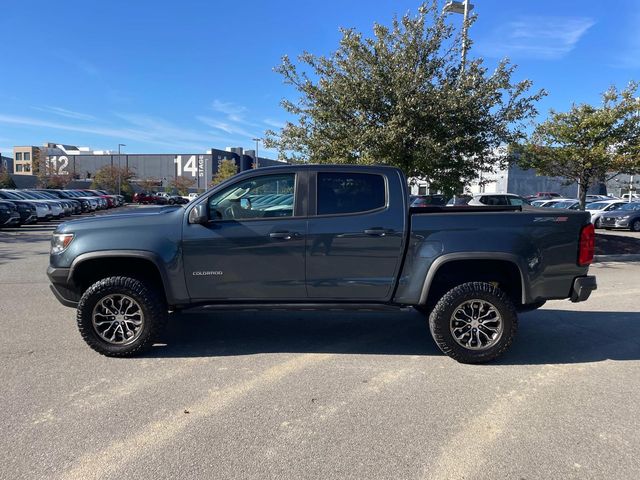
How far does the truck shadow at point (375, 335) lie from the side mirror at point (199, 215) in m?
0.97

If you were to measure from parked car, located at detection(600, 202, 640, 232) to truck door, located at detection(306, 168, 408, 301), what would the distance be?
2044 cm

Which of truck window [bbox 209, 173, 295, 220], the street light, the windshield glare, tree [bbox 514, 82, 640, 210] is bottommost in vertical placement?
truck window [bbox 209, 173, 295, 220]

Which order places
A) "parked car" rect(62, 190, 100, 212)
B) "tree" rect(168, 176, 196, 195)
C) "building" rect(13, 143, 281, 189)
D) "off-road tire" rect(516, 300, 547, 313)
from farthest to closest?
"building" rect(13, 143, 281, 189), "tree" rect(168, 176, 196, 195), "parked car" rect(62, 190, 100, 212), "off-road tire" rect(516, 300, 547, 313)

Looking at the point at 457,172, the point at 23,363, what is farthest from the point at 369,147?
the point at 23,363

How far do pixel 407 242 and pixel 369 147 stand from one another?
7.03 meters

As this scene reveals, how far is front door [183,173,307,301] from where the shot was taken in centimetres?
452

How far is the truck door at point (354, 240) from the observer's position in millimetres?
4516

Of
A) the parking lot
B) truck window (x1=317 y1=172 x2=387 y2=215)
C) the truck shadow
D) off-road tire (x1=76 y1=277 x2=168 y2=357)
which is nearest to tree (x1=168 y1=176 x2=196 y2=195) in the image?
the truck shadow

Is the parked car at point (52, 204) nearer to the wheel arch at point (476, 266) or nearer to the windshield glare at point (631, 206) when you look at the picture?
the wheel arch at point (476, 266)

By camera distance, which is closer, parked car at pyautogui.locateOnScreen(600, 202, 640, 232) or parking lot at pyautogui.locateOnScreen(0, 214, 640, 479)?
parking lot at pyautogui.locateOnScreen(0, 214, 640, 479)

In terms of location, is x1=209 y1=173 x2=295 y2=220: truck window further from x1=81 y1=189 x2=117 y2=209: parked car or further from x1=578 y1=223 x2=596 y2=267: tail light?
x1=81 y1=189 x2=117 y2=209: parked car

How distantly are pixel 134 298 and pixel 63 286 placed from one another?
0.75 meters

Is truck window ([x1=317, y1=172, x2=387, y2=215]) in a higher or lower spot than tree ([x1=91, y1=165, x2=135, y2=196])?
lower

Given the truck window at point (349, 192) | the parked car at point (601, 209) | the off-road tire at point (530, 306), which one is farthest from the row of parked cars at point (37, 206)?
the parked car at point (601, 209)
